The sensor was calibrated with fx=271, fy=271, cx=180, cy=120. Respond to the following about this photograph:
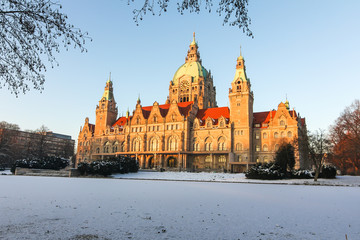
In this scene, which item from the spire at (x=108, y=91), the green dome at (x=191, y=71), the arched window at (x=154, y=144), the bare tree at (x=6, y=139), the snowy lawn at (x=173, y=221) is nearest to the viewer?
the snowy lawn at (x=173, y=221)

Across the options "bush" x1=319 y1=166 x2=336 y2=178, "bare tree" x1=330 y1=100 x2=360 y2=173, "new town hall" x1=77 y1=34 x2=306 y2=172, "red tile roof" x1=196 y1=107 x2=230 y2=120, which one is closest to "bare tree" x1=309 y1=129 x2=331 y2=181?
"bush" x1=319 y1=166 x2=336 y2=178

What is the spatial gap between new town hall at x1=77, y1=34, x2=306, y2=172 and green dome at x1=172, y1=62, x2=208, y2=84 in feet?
25.0

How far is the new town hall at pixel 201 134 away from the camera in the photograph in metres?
60.0

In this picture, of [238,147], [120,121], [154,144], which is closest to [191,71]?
[120,121]

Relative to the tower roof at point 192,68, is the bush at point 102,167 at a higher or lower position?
lower

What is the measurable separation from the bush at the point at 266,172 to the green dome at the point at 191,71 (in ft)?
180

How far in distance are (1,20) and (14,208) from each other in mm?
Result: 7105

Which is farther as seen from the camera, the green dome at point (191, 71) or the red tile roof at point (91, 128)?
the green dome at point (191, 71)

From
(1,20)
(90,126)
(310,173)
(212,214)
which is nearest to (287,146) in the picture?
(310,173)

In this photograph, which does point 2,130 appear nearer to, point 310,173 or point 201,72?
point 201,72

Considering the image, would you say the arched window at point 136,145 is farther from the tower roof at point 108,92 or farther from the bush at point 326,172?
the bush at point 326,172

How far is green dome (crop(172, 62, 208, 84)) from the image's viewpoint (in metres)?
87.4

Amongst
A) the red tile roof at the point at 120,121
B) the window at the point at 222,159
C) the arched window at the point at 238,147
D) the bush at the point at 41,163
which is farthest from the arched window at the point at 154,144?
the bush at the point at 41,163

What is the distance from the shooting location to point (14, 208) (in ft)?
33.9
